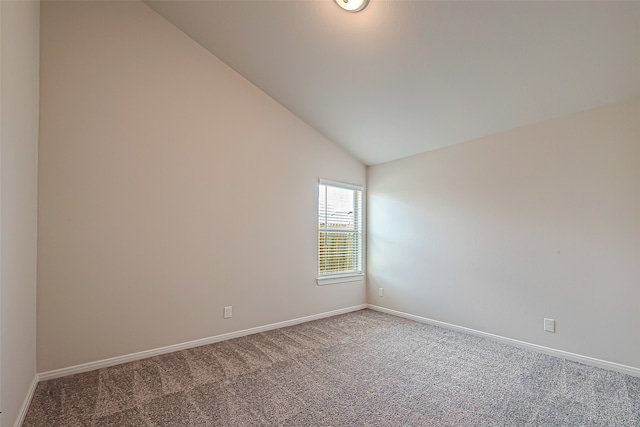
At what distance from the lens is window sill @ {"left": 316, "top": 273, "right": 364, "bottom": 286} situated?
4.18 metres

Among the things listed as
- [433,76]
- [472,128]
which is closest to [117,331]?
[433,76]

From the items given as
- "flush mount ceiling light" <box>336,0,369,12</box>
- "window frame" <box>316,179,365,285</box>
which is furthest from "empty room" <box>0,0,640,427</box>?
"window frame" <box>316,179,365,285</box>

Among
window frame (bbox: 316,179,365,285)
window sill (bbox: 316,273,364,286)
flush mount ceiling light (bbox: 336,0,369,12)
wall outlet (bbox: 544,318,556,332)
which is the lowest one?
wall outlet (bbox: 544,318,556,332)

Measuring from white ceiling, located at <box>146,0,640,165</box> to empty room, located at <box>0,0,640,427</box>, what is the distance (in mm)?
20

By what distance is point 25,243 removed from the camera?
2021 millimetres

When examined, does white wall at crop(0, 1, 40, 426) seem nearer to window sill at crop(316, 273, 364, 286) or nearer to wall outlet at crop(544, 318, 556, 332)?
window sill at crop(316, 273, 364, 286)

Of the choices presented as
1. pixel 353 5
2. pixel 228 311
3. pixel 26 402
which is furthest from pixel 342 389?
pixel 353 5

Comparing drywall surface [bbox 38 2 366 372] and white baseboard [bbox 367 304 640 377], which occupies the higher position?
drywall surface [bbox 38 2 366 372]

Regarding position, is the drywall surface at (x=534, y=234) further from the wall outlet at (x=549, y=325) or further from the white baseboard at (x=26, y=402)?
the white baseboard at (x=26, y=402)

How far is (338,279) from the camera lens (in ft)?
14.4

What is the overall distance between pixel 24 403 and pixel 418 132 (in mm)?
4202

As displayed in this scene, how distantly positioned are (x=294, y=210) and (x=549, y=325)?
9.79 feet

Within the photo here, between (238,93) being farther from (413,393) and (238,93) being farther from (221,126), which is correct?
(413,393)

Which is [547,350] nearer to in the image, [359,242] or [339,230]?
[359,242]
